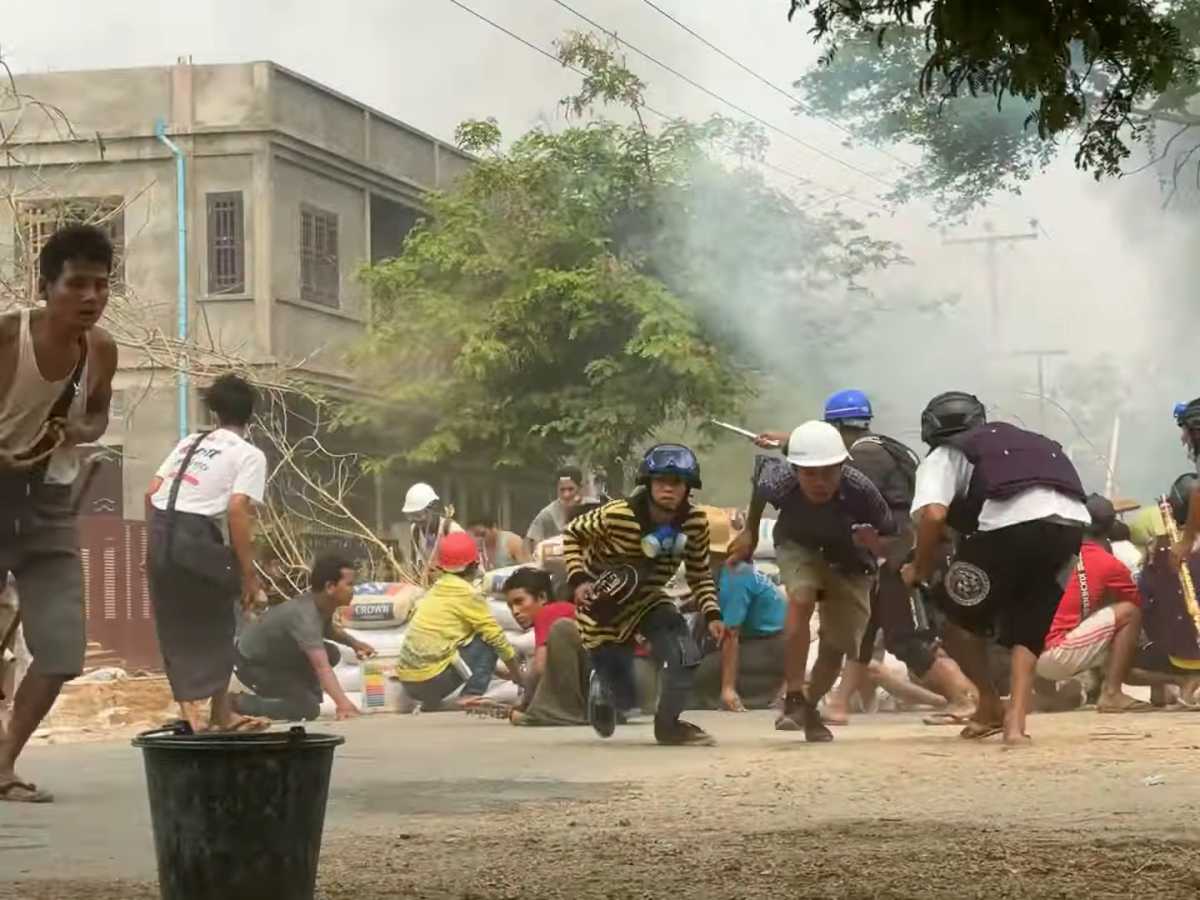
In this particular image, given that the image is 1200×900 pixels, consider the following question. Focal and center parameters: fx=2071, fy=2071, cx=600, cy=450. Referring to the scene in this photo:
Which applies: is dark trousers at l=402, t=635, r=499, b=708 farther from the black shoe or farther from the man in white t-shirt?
the black shoe

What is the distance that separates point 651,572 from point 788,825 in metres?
3.00

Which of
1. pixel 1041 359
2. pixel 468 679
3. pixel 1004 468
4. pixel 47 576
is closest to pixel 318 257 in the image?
pixel 1041 359

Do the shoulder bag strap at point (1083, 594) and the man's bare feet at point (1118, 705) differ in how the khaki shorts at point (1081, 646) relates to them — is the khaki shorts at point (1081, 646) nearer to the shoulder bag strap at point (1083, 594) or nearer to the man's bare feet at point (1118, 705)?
the shoulder bag strap at point (1083, 594)

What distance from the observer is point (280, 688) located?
11.1 metres

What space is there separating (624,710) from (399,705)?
8.09 ft

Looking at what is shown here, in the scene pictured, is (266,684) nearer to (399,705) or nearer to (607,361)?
(399,705)

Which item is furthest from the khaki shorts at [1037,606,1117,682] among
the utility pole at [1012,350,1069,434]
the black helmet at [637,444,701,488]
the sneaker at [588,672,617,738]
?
the utility pole at [1012,350,1069,434]

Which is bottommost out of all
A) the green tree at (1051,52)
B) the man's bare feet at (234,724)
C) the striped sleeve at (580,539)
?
the man's bare feet at (234,724)

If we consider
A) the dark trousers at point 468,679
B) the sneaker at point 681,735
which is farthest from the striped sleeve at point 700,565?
the dark trousers at point 468,679

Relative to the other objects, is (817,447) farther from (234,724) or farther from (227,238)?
(227,238)

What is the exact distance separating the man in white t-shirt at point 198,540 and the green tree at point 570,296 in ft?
39.8

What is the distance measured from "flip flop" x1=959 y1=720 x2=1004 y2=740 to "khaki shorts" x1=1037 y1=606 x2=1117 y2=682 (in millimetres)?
1854

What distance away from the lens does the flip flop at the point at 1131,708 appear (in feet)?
34.3

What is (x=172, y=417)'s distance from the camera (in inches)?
811
